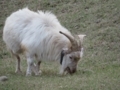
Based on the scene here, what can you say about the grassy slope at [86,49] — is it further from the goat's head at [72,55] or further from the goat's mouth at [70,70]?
the goat's head at [72,55]

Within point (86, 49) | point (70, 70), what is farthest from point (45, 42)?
point (86, 49)

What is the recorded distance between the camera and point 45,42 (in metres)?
11.5

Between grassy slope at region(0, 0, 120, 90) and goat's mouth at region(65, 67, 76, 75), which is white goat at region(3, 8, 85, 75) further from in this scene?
grassy slope at region(0, 0, 120, 90)

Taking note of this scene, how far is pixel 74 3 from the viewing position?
20.3 metres

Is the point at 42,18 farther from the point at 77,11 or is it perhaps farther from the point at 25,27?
the point at 77,11

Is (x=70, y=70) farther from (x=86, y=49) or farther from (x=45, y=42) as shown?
(x=86, y=49)

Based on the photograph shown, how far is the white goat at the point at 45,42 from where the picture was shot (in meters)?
11.4

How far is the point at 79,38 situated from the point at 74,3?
8.76m

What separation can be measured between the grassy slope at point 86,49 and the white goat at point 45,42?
0.43 m

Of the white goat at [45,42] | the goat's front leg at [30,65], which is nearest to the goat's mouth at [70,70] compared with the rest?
the white goat at [45,42]

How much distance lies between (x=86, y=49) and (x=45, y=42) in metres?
4.12

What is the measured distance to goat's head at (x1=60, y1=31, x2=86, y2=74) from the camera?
11328mm

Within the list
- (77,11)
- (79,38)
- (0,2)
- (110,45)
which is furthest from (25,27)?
(0,2)

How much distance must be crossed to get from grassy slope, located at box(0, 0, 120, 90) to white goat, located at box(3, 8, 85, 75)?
1.41 ft
